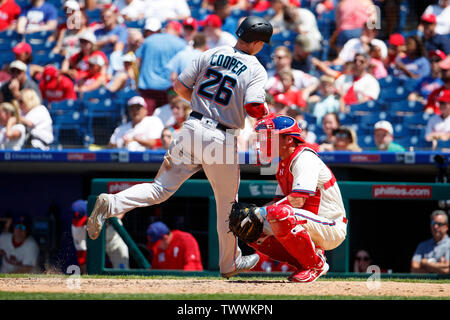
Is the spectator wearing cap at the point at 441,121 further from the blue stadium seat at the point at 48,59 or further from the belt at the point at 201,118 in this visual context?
the blue stadium seat at the point at 48,59

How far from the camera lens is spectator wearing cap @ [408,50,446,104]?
923cm

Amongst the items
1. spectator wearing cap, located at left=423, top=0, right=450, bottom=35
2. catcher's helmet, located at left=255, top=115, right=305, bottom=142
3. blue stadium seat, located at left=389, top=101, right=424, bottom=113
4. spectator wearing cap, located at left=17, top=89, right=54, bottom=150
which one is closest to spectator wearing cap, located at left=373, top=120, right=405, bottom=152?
blue stadium seat, located at left=389, top=101, right=424, bottom=113

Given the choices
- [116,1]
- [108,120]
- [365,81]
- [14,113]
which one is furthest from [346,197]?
[116,1]

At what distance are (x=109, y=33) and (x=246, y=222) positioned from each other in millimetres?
6723

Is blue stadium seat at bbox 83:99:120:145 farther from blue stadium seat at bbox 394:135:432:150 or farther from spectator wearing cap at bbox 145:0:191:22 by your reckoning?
blue stadium seat at bbox 394:135:432:150

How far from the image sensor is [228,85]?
4988mm

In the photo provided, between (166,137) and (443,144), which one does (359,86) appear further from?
(166,137)

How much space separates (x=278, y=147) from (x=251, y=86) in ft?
1.39

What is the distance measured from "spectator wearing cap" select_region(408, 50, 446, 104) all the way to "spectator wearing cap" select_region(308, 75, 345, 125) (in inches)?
35.0

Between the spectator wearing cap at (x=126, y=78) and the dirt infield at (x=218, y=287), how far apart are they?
4.98 metres

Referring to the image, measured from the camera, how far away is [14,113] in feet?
30.1

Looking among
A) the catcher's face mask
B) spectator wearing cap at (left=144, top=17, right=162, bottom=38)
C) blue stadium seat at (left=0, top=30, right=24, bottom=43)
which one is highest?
blue stadium seat at (left=0, top=30, right=24, bottom=43)

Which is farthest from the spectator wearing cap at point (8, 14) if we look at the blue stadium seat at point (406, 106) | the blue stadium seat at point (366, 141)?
the blue stadium seat at point (406, 106)
